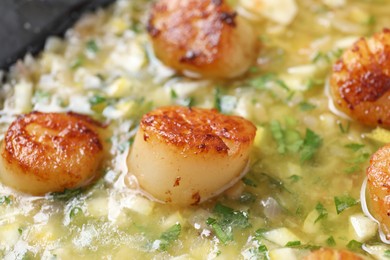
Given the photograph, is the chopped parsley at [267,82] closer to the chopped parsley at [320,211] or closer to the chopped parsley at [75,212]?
the chopped parsley at [320,211]

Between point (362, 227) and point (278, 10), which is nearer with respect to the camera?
point (362, 227)

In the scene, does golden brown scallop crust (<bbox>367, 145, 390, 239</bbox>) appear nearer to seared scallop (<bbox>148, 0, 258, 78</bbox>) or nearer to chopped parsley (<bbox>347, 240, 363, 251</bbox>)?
chopped parsley (<bbox>347, 240, 363, 251</bbox>)

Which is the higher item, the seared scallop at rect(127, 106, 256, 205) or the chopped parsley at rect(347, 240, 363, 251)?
the seared scallop at rect(127, 106, 256, 205)

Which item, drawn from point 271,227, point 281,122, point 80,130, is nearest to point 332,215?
point 271,227

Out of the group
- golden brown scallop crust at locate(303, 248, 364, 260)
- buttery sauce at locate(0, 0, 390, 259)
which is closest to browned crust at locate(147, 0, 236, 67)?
buttery sauce at locate(0, 0, 390, 259)

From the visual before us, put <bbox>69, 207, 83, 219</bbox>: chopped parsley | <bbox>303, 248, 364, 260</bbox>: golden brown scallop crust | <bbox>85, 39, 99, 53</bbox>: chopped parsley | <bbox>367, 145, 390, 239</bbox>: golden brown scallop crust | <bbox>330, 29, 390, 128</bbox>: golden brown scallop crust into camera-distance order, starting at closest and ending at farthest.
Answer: <bbox>303, 248, 364, 260</bbox>: golden brown scallop crust < <bbox>367, 145, 390, 239</bbox>: golden brown scallop crust < <bbox>69, 207, 83, 219</bbox>: chopped parsley < <bbox>330, 29, 390, 128</bbox>: golden brown scallop crust < <bbox>85, 39, 99, 53</bbox>: chopped parsley

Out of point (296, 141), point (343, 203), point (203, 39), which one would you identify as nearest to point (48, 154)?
point (203, 39)

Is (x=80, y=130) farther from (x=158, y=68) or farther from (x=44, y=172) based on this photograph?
(x=158, y=68)

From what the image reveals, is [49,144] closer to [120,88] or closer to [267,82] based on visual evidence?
[120,88]
